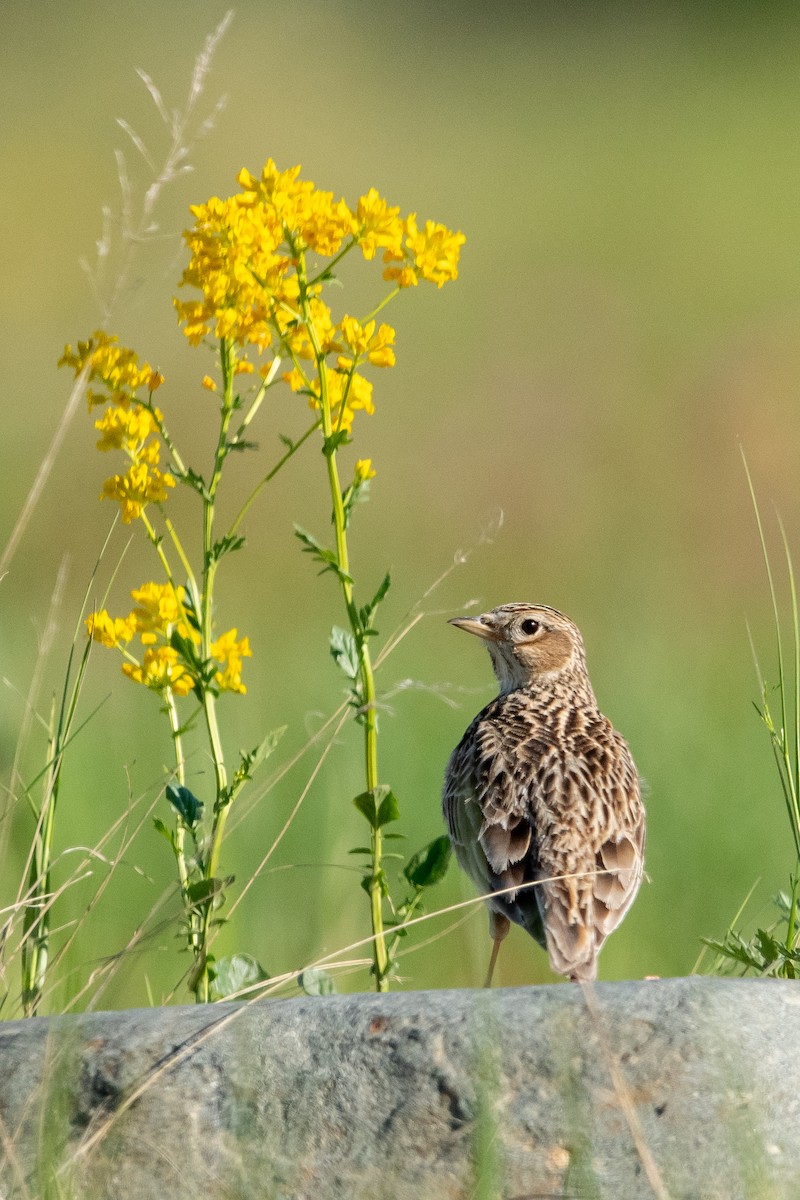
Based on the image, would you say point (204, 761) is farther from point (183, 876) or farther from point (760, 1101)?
point (760, 1101)

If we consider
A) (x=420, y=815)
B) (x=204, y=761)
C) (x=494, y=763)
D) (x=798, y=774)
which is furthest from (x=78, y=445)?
(x=798, y=774)

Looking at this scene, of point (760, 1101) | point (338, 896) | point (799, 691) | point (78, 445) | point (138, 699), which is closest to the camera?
point (760, 1101)

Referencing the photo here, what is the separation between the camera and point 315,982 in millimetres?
3924

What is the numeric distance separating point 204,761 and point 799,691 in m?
3.98

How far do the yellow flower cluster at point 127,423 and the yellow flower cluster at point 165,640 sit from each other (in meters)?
0.26

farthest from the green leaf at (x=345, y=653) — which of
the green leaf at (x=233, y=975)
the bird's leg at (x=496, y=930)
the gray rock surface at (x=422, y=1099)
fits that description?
the gray rock surface at (x=422, y=1099)

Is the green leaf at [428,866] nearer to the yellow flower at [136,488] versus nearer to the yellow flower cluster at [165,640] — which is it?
the yellow flower cluster at [165,640]

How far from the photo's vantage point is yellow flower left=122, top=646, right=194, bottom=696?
408 centimetres

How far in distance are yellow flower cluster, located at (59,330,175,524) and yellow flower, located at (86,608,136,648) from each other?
27 centimetres

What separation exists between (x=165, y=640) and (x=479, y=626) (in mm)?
1837

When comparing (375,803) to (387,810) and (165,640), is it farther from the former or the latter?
(165,640)

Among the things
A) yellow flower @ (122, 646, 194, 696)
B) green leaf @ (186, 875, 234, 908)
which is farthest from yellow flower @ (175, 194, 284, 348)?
green leaf @ (186, 875, 234, 908)

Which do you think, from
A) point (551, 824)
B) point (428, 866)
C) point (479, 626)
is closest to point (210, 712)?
point (428, 866)

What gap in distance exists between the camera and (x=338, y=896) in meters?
4.81
